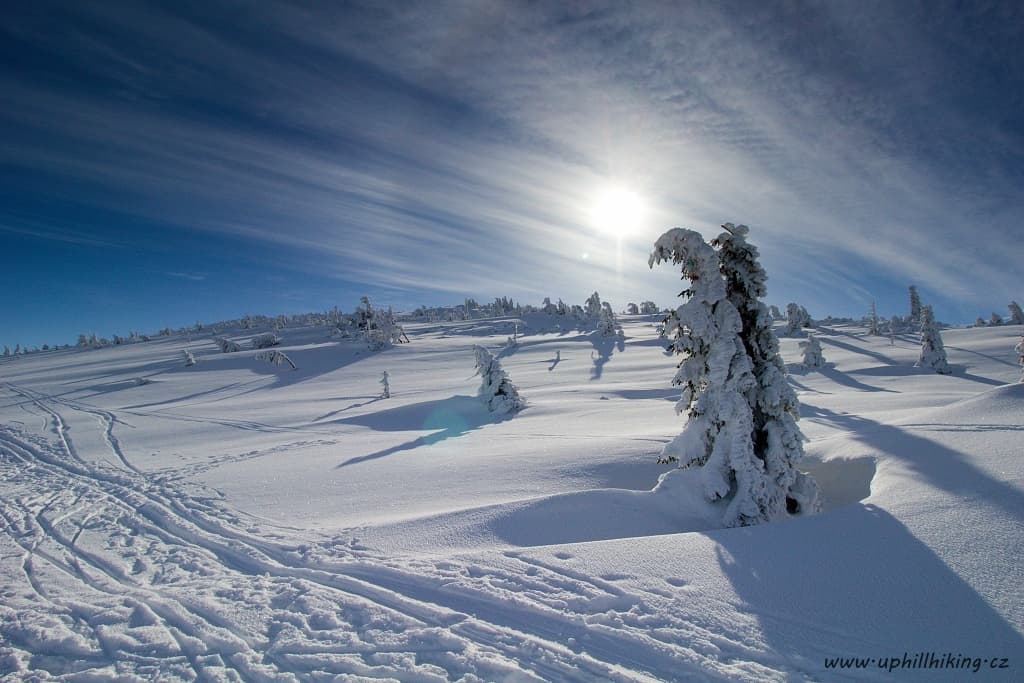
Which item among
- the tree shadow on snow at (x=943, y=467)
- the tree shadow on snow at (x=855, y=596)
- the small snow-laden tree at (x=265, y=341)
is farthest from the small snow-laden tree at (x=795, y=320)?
the small snow-laden tree at (x=265, y=341)

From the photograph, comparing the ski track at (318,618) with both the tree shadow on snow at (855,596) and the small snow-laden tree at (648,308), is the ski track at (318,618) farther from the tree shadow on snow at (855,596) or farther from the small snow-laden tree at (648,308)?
the small snow-laden tree at (648,308)

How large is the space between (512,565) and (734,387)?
5442 millimetres

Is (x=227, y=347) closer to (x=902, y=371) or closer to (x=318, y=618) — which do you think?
(x=318, y=618)

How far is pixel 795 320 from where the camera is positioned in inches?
2483

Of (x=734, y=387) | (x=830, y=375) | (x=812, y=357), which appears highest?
(x=812, y=357)

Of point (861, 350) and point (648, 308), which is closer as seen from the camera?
point (861, 350)

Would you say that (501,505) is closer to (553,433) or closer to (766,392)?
(766,392)

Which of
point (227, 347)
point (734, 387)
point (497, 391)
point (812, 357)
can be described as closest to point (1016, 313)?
point (812, 357)

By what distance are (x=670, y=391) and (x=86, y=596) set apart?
2862 cm

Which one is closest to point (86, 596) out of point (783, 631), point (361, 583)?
point (361, 583)

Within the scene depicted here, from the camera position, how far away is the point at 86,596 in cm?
577

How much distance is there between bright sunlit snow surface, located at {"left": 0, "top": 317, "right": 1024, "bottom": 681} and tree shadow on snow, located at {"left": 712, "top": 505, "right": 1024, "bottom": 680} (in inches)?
1.0

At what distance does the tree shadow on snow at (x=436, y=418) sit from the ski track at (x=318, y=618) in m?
12.4

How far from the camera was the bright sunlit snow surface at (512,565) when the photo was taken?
4203 millimetres
